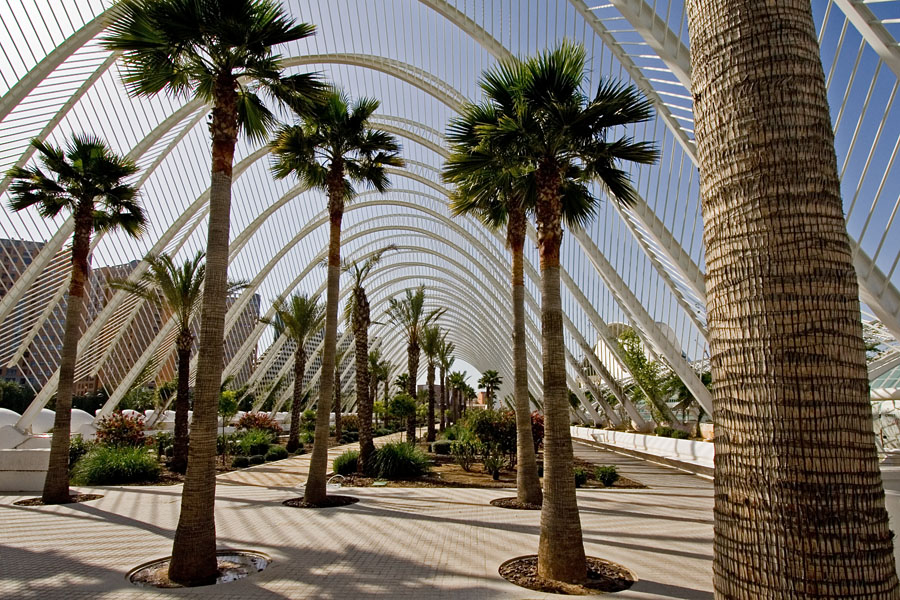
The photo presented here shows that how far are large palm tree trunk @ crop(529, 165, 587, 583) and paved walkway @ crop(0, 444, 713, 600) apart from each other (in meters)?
0.63

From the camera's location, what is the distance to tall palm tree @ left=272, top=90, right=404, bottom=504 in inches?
469

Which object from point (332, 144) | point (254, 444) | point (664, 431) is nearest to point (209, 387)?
point (332, 144)

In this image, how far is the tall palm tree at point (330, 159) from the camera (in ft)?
39.1

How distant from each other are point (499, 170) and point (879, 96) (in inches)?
287

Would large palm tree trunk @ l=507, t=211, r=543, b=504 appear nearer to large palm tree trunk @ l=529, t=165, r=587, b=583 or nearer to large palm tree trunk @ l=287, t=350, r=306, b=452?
large palm tree trunk @ l=529, t=165, r=587, b=583

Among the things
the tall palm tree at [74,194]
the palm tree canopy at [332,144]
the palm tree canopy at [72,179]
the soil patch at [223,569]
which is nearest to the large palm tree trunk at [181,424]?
the tall palm tree at [74,194]

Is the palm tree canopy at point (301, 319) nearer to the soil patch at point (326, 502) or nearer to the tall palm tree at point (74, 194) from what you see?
the tall palm tree at point (74, 194)

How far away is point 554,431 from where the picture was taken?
6.82 metres

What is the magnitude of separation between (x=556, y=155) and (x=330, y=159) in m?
6.83

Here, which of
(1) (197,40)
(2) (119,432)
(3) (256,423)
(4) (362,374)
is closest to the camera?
(1) (197,40)

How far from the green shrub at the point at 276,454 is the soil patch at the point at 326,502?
11.0m

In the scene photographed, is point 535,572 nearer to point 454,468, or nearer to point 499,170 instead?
point 499,170

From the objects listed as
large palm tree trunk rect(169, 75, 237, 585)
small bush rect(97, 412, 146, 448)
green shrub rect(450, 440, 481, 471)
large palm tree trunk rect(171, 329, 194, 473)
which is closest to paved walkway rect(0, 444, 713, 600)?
large palm tree trunk rect(169, 75, 237, 585)

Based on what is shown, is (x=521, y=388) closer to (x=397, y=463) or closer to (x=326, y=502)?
(x=326, y=502)
